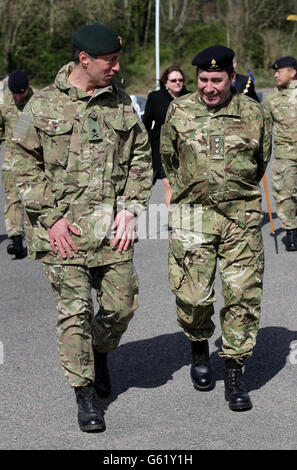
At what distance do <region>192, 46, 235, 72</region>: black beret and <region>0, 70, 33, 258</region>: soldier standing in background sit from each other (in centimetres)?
450

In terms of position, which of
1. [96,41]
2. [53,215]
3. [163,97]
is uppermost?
[96,41]

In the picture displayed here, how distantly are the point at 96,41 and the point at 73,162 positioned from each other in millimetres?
638

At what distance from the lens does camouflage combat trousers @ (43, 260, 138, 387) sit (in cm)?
486

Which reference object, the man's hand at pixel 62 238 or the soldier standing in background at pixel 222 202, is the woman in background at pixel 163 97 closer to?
the soldier standing in background at pixel 222 202

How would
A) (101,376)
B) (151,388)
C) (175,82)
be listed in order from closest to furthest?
1. (101,376)
2. (151,388)
3. (175,82)

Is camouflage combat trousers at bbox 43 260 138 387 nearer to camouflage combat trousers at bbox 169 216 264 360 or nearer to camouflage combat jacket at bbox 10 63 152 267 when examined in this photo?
camouflage combat jacket at bbox 10 63 152 267

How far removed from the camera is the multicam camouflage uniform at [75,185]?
15.9 ft

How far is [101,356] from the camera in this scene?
17.7 feet

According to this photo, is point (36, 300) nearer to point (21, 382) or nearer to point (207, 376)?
point (21, 382)

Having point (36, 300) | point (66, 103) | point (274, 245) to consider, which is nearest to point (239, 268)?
point (66, 103)

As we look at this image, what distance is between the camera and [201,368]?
216 inches

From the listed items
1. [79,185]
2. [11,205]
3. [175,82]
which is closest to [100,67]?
[79,185]

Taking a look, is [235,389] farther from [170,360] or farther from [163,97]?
[163,97]

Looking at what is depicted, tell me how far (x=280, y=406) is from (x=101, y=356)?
3.49 ft
